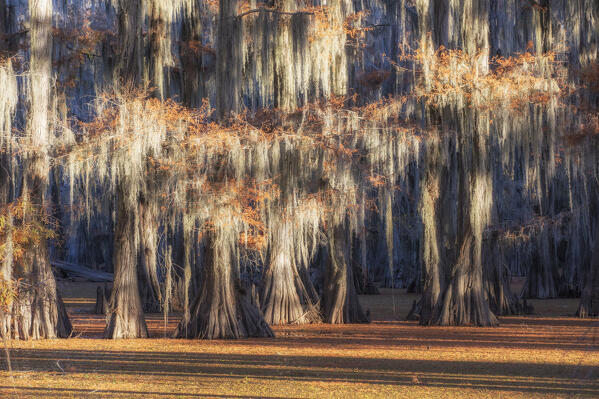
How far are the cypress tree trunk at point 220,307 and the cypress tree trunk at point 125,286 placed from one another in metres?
0.88

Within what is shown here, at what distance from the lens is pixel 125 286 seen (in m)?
16.0

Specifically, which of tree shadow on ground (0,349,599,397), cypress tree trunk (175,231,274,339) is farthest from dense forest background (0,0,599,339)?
tree shadow on ground (0,349,599,397)

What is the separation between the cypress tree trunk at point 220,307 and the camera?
15.3 metres

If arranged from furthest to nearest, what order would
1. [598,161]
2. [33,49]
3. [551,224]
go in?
[551,224] < [598,161] < [33,49]

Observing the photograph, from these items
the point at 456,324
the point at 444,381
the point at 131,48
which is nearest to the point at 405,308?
the point at 456,324

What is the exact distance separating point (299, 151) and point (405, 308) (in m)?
10.8

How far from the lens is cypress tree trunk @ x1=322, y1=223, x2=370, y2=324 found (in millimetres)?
18953

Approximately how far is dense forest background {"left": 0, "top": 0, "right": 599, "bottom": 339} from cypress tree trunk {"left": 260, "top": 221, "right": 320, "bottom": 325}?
0.14 ft

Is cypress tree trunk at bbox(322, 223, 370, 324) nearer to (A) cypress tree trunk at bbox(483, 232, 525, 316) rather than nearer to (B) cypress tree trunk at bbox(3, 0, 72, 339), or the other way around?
(A) cypress tree trunk at bbox(483, 232, 525, 316)

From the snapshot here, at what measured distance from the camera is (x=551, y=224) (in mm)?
27031

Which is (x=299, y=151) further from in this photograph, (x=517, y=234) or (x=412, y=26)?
(x=517, y=234)

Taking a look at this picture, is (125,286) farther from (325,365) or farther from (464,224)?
(464,224)

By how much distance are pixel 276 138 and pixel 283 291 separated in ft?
16.3

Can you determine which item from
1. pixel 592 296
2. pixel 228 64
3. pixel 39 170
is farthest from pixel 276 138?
pixel 592 296
